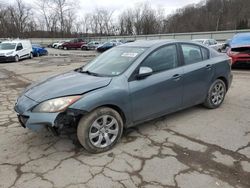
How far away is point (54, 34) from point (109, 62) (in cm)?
6601

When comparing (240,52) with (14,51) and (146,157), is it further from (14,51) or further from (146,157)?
(14,51)

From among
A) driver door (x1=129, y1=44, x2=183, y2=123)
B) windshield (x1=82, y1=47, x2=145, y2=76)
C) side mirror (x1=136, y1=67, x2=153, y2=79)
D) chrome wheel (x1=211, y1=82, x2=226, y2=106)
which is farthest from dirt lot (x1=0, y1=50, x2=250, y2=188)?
windshield (x1=82, y1=47, x2=145, y2=76)

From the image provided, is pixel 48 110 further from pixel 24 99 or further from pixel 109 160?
pixel 109 160

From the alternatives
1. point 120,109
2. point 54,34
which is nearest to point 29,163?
point 120,109

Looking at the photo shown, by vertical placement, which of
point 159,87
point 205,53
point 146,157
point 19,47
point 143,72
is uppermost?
point 19,47

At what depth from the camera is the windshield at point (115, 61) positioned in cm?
399

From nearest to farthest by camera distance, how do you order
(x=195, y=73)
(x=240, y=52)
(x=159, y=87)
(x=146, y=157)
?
1. (x=146, y=157)
2. (x=159, y=87)
3. (x=195, y=73)
4. (x=240, y=52)

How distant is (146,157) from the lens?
3.40 metres

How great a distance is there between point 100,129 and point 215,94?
2.85m

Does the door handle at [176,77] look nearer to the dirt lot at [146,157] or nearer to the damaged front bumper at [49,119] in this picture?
the dirt lot at [146,157]

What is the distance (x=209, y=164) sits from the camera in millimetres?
3184

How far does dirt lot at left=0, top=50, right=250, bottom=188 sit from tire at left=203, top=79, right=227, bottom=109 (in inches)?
17.0

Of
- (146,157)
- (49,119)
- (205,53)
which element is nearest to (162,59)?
(205,53)

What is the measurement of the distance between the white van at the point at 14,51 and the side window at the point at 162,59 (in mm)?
17411
